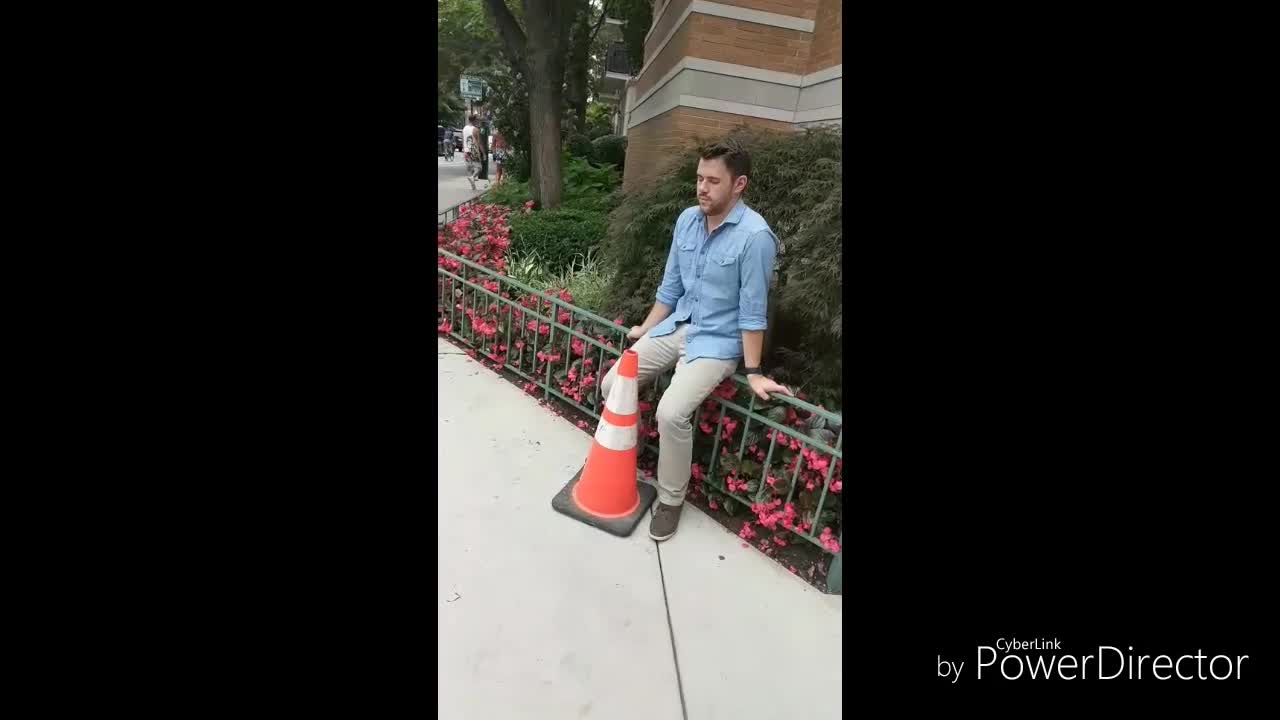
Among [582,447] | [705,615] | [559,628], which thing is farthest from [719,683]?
[582,447]

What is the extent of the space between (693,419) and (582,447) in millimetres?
681

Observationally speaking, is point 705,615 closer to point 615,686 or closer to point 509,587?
point 615,686

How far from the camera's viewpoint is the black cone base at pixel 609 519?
2607mm

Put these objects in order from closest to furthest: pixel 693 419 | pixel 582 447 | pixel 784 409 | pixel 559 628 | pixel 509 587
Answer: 1. pixel 559 628
2. pixel 509 587
3. pixel 784 409
4. pixel 693 419
5. pixel 582 447

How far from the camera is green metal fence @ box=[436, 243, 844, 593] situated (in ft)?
8.32

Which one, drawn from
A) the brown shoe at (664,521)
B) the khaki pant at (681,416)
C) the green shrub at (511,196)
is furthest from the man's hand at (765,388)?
the green shrub at (511,196)

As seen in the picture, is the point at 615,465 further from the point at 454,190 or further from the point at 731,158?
the point at 454,190

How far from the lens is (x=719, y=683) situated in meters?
1.94

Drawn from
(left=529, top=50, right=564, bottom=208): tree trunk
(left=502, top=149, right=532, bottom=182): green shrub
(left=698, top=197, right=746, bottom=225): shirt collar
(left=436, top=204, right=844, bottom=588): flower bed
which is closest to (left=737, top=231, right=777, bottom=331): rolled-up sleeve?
(left=698, top=197, right=746, bottom=225): shirt collar

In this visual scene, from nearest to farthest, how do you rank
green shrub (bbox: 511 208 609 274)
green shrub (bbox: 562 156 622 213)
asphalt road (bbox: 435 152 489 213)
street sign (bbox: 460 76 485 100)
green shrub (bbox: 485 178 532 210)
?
green shrub (bbox: 511 208 609 274) → green shrub (bbox: 562 156 622 213) → green shrub (bbox: 485 178 532 210) → asphalt road (bbox: 435 152 489 213) → street sign (bbox: 460 76 485 100)

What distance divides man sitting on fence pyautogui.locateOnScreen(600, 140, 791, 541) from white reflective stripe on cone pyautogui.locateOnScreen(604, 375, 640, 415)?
133 millimetres

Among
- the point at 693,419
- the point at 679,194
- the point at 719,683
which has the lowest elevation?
the point at 719,683

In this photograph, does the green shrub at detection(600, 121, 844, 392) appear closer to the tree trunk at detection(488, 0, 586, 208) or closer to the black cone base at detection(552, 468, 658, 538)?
the black cone base at detection(552, 468, 658, 538)

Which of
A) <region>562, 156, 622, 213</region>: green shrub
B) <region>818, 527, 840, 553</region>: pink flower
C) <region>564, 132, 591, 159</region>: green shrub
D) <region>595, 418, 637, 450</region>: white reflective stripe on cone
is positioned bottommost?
<region>818, 527, 840, 553</region>: pink flower
